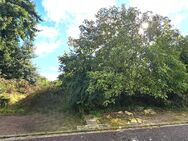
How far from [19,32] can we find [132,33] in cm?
1081

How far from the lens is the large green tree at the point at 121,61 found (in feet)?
37.1

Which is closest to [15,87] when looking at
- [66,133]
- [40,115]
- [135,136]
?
[40,115]

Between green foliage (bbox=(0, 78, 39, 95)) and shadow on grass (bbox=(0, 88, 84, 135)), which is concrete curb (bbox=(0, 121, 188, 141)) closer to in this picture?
shadow on grass (bbox=(0, 88, 84, 135))

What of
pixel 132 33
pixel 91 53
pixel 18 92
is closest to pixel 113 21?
pixel 132 33

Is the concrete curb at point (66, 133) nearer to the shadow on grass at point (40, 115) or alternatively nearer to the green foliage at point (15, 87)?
the shadow on grass at point (40, 115)

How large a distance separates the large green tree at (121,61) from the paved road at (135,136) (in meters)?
2.63

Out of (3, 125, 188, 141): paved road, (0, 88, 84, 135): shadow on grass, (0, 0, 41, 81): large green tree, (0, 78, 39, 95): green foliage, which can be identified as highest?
(0, 0, 41, 81): large green tree

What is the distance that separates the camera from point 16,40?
21.0 metres

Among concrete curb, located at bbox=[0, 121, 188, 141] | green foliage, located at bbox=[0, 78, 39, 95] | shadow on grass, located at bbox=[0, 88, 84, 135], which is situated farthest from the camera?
green foliage, located at bbox=[0, 78, 39, 95]

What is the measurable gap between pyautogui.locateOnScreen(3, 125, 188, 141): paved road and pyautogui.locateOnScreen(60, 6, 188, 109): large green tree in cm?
263

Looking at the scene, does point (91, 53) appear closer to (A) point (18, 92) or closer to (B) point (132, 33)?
(B) point (132, 33)

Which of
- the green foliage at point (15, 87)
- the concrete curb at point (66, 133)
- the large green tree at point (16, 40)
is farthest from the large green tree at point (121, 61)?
the large green tree at point (16, 40)

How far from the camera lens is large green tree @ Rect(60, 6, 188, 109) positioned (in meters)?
11.3

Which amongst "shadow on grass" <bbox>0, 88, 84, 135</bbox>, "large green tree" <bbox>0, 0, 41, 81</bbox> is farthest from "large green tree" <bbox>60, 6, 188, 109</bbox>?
"large green tree" <bbox>0, 0, 41, 81</bbox>
